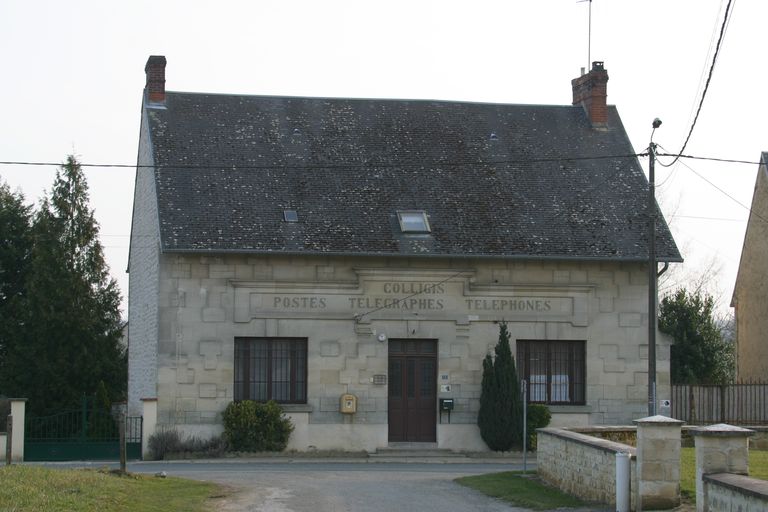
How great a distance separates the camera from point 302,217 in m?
28.1

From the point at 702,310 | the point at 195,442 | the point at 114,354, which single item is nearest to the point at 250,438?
the point at 195,442

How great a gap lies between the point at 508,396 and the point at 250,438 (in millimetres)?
6041

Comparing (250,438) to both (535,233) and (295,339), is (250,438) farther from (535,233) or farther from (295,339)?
(535,233)

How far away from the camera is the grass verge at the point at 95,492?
1455 cm

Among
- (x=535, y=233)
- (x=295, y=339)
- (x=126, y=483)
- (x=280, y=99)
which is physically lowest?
(x=126, y=483)

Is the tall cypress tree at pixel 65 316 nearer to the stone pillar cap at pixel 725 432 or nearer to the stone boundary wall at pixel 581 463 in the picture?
the stone boundary wall at pixel 581 463

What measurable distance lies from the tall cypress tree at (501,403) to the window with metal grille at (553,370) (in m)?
0.88

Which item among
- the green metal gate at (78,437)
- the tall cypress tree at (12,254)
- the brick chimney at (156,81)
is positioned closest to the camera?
the green metal gate at (78,437)

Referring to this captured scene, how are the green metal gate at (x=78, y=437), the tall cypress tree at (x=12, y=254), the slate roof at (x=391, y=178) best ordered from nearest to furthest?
the green metal gate at (x=78, y=437) < the slate roof at (x=391, y=178) < the tall cypress tree at (x=12, y=254)

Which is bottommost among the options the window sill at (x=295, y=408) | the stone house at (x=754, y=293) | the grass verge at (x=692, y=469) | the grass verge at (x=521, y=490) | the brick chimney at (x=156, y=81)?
the grass verge at (x=521, y=490)

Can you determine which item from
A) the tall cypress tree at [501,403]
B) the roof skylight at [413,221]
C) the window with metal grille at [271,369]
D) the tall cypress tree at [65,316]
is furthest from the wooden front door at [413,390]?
the tall cypress tree at [65,316]

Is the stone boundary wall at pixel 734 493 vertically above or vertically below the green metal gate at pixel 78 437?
above

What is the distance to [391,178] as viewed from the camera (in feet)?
97.3

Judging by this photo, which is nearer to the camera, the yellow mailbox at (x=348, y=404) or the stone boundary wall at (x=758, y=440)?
the stone boundary wall at (x=758, y=440)
